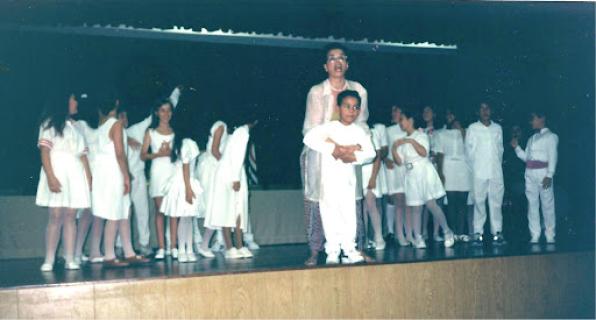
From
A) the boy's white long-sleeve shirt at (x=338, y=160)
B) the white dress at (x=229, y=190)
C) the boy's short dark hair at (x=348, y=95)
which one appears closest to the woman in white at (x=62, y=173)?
the white dress at (x=229, y=190)

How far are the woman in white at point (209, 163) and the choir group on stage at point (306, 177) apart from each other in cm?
1

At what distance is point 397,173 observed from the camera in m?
8.60

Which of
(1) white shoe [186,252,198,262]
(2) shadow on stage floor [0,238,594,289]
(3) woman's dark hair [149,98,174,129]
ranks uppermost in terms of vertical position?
(3) woman's dark hair [149,98,174,129]

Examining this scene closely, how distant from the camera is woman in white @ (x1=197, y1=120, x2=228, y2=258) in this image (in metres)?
7.68

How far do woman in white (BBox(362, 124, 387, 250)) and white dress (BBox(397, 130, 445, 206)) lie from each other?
0.30 meters

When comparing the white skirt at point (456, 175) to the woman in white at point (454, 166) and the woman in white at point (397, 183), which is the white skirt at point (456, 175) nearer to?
the woman in white at point (454, 166)

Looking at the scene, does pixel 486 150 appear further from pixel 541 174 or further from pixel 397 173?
pixel 397 173

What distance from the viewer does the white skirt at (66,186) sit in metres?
6.55

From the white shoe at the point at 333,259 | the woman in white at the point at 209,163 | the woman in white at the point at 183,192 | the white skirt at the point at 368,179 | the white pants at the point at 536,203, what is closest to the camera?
the white shoe at the point at 333,259

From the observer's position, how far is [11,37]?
10.1 m

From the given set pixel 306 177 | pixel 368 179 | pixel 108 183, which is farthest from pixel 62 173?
pixel 368 179

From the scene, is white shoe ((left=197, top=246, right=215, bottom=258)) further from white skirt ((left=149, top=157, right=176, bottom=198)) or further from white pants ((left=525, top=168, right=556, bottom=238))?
Answer: white pants ((left=525, top=168, right=556, bottom=238))

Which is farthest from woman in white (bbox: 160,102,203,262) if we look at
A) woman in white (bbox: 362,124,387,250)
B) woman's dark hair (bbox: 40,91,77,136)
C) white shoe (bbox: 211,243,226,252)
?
woman in white (bbox: 362,124,387,250)

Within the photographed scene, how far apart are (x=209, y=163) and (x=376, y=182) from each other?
5.59ft
